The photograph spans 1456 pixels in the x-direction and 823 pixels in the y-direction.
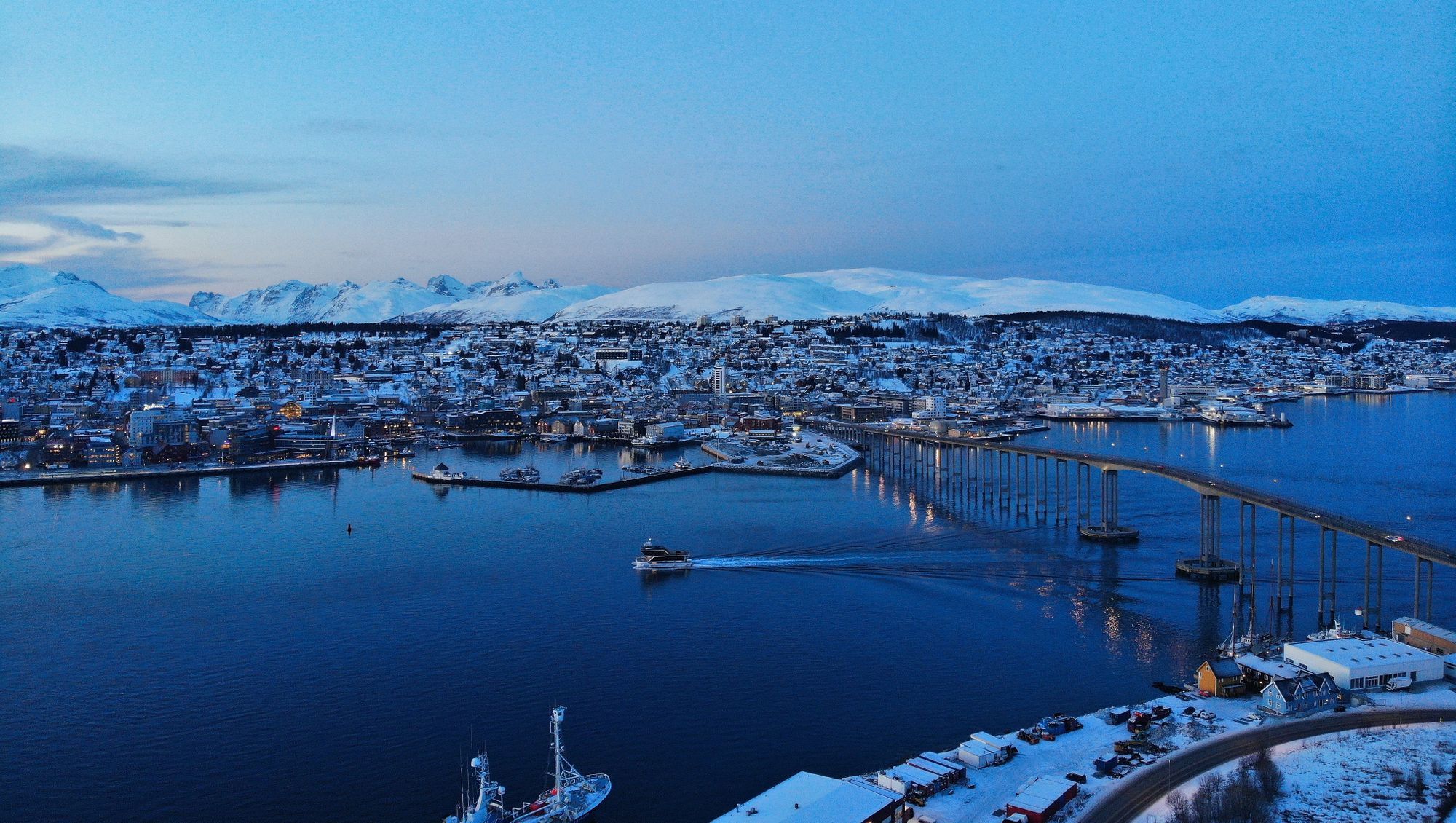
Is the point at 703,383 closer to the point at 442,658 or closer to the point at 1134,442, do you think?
the point at 1134,442

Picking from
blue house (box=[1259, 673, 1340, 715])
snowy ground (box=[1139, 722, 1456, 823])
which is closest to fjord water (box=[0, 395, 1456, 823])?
blue house (box=[1259, 673, 1340, 715])

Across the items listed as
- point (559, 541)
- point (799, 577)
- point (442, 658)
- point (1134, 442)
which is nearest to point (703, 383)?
point (1134, 442)

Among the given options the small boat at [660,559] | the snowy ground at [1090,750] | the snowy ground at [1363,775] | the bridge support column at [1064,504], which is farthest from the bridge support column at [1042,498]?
the snowy ground at [1363,775]

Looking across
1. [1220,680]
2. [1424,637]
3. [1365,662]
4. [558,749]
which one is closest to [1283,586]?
[1424,637]

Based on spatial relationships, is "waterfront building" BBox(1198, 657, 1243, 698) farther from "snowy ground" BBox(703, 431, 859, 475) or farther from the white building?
the white building

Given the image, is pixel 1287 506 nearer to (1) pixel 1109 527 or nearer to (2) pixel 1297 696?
(1) pixel 1109 527

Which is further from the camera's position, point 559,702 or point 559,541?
point 559,541

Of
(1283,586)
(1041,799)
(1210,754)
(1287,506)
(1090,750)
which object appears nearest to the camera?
(1041,799)
